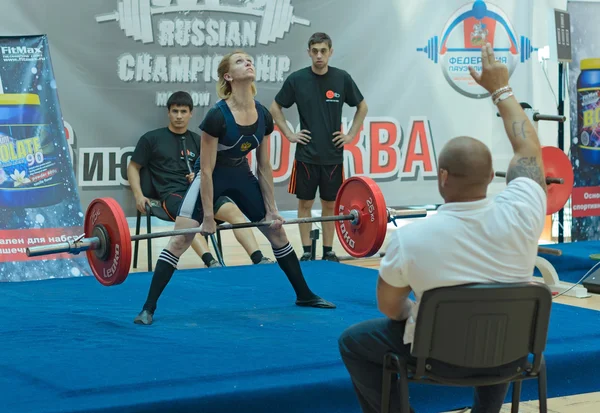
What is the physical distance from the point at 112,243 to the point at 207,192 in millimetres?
455

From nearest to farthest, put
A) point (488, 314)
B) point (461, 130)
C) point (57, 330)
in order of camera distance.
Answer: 1. point (488, 314)
2. point (57, 330)
3. point (461, 130)

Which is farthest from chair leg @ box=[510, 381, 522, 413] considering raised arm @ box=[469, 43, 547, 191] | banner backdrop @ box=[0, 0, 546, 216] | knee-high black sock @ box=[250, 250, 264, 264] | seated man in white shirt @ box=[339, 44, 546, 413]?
banner backdrop @ box=[0, 0, 546, 216]

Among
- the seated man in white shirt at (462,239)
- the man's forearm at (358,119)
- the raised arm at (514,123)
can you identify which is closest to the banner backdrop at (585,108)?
the man's forearm at (358,119)

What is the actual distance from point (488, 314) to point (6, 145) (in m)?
3.72

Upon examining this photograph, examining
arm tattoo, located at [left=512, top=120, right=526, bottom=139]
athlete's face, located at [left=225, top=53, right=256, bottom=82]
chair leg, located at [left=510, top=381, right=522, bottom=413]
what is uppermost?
athlete's face, located at [left=225, top=53, right=256, bottom=82]

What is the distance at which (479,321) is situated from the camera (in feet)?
6.57

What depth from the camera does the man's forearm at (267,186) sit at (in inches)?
150

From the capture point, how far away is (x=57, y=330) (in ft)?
11.5

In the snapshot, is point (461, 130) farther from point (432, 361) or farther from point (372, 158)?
point (432, 361)

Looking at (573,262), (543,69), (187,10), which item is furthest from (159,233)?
(543,69)

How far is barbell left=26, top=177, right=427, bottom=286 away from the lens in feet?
11.0

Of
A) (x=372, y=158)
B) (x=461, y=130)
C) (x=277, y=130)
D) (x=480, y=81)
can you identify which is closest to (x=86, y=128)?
(x=277, y=130)

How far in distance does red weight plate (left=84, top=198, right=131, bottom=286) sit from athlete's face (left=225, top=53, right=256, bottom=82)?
728mm

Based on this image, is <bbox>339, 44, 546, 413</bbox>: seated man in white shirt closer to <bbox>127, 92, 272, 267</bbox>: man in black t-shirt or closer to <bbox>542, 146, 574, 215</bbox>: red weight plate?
<bbox>542, 146, 574, 215</bbox>: red weight plate
